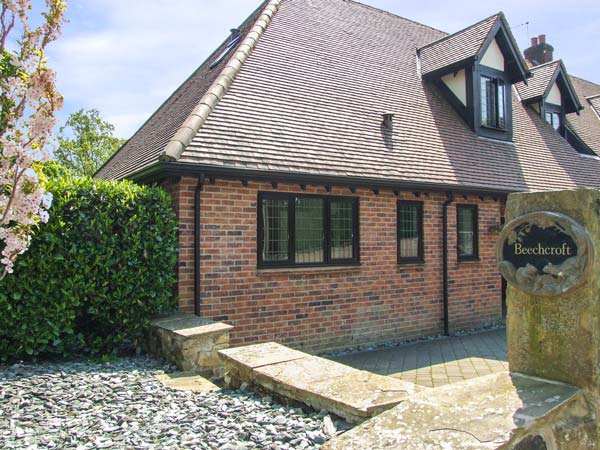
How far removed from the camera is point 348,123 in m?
8.84

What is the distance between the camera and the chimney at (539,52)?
19.4 meters

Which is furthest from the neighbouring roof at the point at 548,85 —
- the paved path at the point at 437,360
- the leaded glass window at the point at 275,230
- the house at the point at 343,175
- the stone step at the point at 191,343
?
the stone step at the point at 191,343

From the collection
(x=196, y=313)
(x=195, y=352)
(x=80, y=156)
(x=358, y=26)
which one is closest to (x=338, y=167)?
(x=196, y=313)

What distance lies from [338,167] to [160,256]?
3.25 meters

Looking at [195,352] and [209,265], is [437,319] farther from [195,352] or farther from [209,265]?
[195,352]

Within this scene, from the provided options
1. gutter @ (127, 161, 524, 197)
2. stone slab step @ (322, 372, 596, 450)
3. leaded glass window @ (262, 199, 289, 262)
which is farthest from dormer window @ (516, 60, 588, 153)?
stone slab step @ (322, 372, 596, 450)

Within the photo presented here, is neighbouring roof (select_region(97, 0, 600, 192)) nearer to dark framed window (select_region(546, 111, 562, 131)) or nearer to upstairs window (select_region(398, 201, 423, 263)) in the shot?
upstairs window (select_region(398, 201, 423, 263))

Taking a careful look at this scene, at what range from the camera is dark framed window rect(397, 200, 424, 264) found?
8664mm

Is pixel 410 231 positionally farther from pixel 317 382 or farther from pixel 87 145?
pixel 87 145

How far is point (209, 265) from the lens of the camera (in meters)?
6.57

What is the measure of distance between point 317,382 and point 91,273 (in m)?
3.15

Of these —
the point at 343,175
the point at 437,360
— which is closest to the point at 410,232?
the point at 343,175

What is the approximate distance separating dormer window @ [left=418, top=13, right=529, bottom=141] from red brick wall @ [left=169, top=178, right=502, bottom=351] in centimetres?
269

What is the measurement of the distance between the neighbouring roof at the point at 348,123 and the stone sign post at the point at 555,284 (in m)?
4.10
